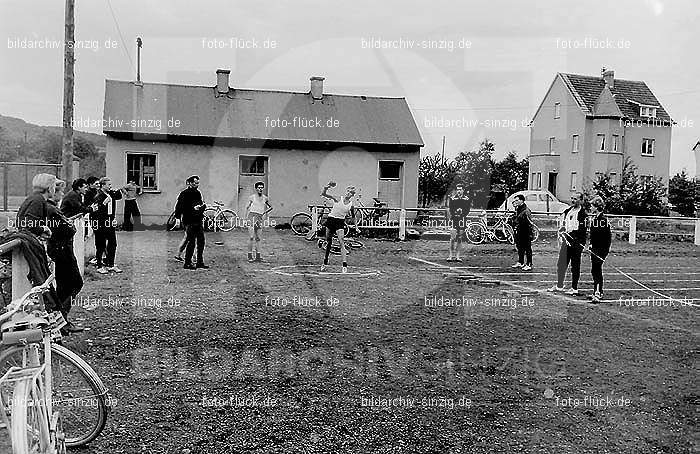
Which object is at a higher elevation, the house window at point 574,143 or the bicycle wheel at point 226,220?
the house window at point 574,143

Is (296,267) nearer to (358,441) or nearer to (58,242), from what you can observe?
(58,242)

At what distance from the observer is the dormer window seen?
163ft

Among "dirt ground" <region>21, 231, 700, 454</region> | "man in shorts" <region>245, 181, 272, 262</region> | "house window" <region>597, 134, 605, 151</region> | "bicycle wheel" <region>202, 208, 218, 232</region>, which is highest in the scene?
"house window" <region>597, 134, 605, 151</region>

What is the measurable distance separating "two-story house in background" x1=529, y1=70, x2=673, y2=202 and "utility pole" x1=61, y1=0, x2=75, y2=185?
127 ft

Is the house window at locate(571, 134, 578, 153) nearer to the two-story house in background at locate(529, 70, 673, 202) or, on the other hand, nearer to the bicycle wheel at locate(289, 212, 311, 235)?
the two-story house in background at locate(529, 70, 673, 202)

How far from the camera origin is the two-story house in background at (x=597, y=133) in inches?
1885

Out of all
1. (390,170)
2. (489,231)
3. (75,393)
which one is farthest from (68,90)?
(390,170)

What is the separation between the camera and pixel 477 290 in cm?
1337

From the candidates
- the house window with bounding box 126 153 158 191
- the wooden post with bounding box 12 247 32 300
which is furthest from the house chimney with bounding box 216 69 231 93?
the wooden post with bounding box 12 247 32 300

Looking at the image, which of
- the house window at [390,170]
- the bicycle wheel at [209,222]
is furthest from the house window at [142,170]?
the house window at [390,170]

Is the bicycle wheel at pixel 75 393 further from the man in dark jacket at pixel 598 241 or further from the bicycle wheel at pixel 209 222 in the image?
the bicycle wheel at pixel 209 222

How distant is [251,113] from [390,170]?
5.74m

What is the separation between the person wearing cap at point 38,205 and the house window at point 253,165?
716 inches

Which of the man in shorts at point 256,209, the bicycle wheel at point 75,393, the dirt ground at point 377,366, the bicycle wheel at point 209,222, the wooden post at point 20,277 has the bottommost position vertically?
the dirt ground at point 377,366
